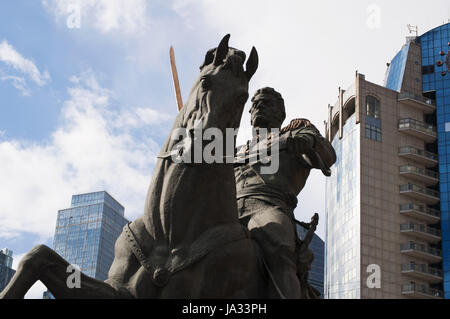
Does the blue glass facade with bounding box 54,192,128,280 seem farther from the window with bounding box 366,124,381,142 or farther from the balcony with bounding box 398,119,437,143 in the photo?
the balcony with bounding box 398,119,437,143

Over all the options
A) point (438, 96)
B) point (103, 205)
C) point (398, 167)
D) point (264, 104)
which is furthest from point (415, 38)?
point (264, 104)

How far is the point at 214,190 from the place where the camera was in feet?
23.7

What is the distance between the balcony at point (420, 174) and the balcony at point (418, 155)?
2.67ft

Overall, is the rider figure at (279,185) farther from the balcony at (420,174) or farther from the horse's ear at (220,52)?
the balcony at (420,174)

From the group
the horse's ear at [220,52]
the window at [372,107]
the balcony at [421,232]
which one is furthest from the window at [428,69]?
the horse's ear at [220,52]

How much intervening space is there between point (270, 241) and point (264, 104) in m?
2.56

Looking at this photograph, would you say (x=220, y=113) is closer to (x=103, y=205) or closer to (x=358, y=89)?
(x=358, y=89)

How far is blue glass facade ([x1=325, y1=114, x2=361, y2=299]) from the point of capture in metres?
64.3

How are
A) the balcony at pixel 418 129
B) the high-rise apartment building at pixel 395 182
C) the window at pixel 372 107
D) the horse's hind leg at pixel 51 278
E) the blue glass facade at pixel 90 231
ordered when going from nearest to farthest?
the horse's hind leg at pixel 51 278 < the high-rise apartment building at pixel 395 182 < the balcony at pixel 418 129 < the window at pixel 372 107 < the blue glass facade at pixel 90 231

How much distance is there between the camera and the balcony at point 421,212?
215 ft

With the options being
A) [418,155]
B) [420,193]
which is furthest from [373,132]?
[420,193]

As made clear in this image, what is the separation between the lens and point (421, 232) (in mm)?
64812

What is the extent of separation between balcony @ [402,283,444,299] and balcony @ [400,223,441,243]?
4.61 m

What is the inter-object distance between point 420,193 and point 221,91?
6204 cm
